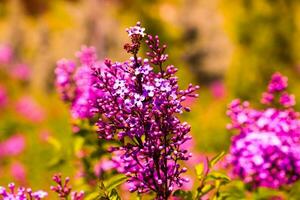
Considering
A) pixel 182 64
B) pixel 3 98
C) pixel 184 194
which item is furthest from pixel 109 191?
pixel 182 64

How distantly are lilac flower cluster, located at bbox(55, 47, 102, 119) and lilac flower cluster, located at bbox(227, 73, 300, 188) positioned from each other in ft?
3.11

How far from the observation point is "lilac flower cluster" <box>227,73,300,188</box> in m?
3.75

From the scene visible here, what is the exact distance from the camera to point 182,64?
18.1m

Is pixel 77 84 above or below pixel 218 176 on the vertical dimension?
above

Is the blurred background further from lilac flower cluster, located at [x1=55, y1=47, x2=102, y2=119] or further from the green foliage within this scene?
the green foliage

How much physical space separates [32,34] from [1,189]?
32.9m

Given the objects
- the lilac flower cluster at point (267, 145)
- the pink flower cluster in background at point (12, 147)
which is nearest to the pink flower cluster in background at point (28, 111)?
the pink flower cluster in background at point (12, 147)

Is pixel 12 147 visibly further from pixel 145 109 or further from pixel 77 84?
pixel 145 109

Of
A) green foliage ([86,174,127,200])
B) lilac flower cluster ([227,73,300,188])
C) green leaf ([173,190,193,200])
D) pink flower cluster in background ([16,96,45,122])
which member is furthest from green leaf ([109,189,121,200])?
pink flower cluster in background ([16,96,45,122])

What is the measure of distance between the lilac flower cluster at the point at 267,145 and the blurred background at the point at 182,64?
54.1 inches

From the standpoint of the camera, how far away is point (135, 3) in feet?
58.6

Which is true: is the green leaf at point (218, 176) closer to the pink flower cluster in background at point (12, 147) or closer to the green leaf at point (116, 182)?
the green leaf at point (116, 182)

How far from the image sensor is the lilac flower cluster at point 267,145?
3748 mm

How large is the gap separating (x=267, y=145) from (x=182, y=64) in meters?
14.4
